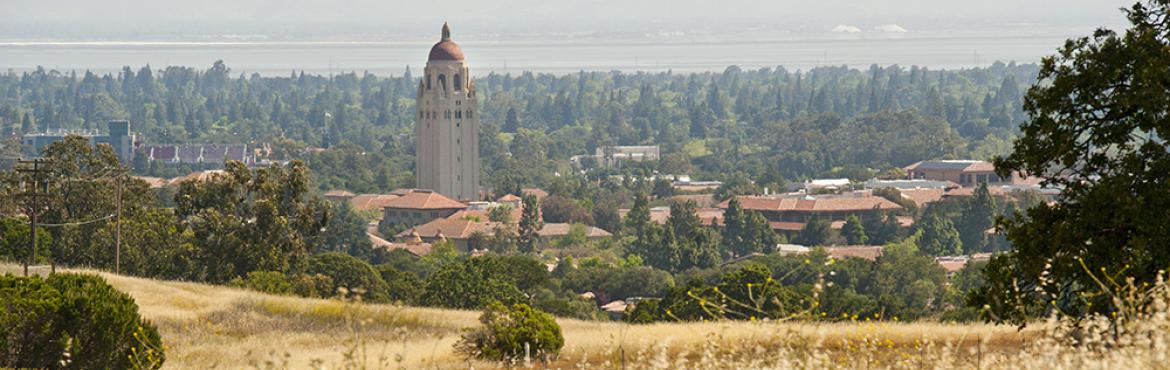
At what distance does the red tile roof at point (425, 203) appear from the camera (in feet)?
330

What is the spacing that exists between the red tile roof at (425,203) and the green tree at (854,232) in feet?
75.7

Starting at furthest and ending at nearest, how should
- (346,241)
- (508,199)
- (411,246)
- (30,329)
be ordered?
(508,199) → (411,246) → (346,241) → (30,329)

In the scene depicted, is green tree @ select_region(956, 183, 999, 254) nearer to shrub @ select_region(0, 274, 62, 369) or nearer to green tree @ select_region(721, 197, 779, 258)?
green tree @ select_region(721, 197, 779, 258)

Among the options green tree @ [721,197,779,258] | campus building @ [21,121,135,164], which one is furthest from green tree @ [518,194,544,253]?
campus building @ [21,121,135,164]

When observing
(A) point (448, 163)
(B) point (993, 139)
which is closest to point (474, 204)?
(A) point (448, 163)

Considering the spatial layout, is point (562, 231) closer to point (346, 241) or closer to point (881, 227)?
point (881, 227)

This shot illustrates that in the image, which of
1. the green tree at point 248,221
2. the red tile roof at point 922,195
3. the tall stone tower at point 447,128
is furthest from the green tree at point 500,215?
the green tree at point 248,221

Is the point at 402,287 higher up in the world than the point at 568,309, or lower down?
higher up

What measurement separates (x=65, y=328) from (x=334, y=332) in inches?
170

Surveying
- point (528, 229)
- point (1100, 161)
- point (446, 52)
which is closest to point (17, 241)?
point (1100, 161)

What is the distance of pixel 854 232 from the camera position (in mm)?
87562

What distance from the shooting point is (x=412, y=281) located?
4656 centimetres

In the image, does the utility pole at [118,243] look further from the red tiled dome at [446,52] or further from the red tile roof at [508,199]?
the red tiled dome at [446,52]

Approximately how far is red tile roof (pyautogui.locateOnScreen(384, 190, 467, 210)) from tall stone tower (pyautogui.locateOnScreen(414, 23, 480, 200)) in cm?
1093
